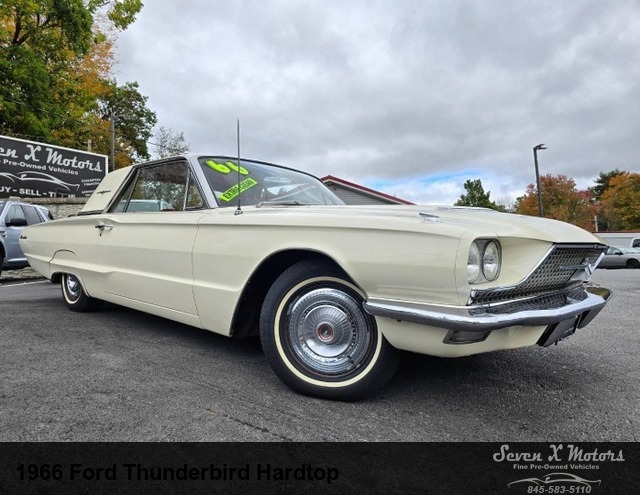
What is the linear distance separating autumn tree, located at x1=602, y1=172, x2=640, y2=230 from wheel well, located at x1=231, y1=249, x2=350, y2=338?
49.1 m

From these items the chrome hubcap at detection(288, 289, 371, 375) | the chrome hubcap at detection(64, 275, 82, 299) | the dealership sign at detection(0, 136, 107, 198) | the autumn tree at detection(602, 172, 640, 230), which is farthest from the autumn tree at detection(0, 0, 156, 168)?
the autumn tree at detection(602, 172, 640, 230)

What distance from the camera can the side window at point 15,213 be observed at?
26.9 feet

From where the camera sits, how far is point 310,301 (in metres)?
2.32

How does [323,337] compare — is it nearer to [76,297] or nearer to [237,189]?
[237,189]

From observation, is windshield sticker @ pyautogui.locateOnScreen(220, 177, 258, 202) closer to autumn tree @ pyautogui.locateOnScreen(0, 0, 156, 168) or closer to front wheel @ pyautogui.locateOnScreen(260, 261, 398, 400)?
front wheel @ pyautogui.locateOnScreen(260, 261, 398, 400)

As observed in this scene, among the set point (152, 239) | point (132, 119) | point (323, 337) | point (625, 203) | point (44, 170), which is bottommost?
point (323, 337)

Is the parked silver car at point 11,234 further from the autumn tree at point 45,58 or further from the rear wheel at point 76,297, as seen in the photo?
the autumn tree at point 45,58

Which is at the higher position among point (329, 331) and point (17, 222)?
point (17, 222)

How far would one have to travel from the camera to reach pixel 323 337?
89.0 inches

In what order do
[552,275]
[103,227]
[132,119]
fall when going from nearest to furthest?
[552,275] → [103,227] → [132,119]

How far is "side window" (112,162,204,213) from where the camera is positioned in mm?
3134

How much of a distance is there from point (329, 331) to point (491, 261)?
0.88 metres
